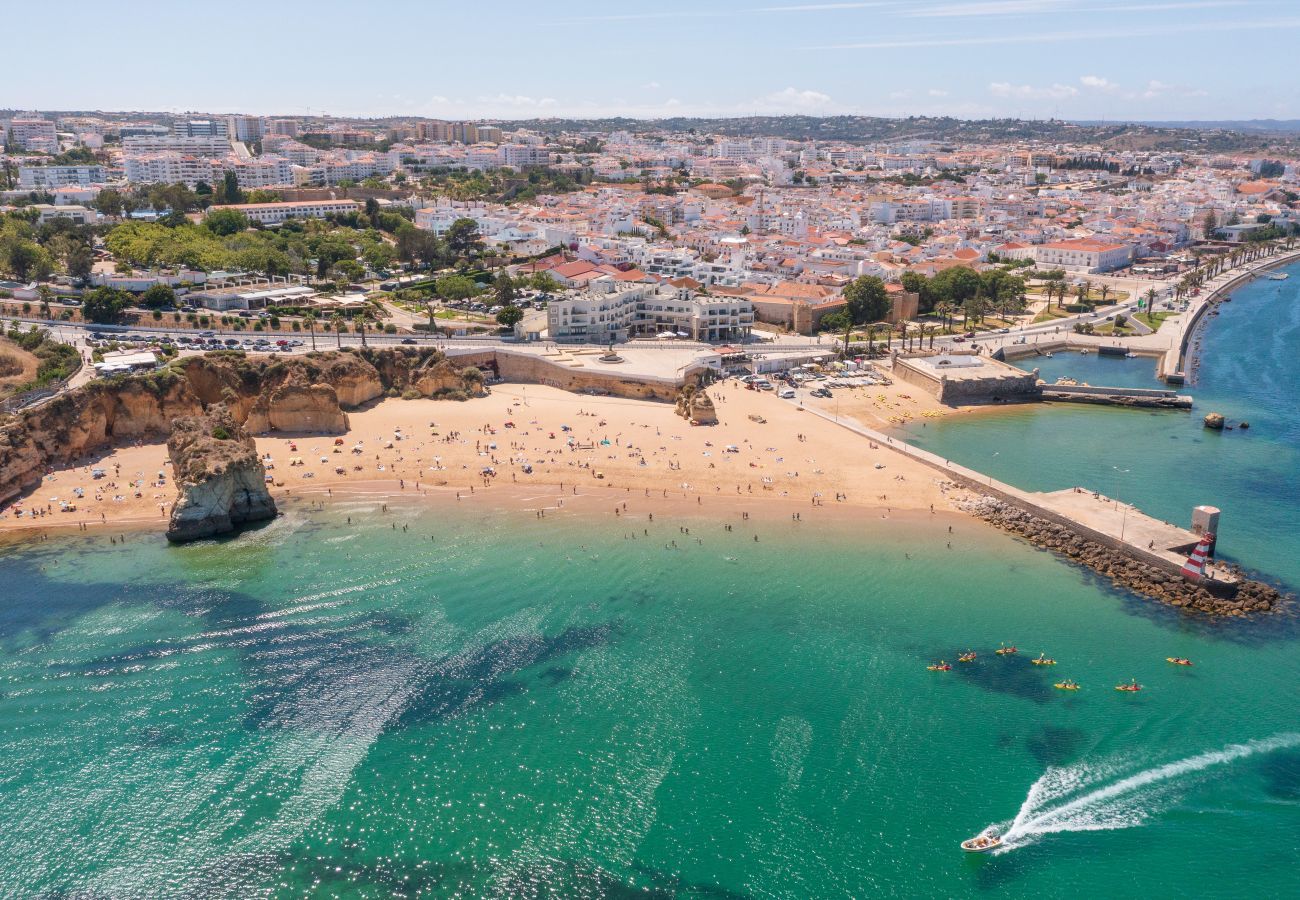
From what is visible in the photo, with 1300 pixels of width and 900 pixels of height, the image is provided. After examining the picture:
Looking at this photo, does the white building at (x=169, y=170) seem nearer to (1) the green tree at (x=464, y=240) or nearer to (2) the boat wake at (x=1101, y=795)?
(1) the green tree at (x=464, y=240)

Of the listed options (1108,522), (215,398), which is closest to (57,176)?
(215,398)

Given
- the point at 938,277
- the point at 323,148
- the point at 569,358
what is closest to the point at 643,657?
the point at 569,358

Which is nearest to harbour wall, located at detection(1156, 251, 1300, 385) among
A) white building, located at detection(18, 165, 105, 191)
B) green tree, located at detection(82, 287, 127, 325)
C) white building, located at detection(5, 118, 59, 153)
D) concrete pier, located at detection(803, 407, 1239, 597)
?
concrete pier, located at detection(803, 407, 1239, 597)

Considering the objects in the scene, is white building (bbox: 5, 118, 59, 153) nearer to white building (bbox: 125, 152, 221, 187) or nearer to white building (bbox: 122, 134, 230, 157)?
white building (bbox: 122, 134, 230, 157)

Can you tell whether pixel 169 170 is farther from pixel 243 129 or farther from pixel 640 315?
pixel 640 315

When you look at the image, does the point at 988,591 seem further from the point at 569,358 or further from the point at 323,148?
the point at 323,148

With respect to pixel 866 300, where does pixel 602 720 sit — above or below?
below

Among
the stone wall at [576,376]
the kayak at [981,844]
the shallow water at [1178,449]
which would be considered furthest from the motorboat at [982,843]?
the stone wall at [576,376]
